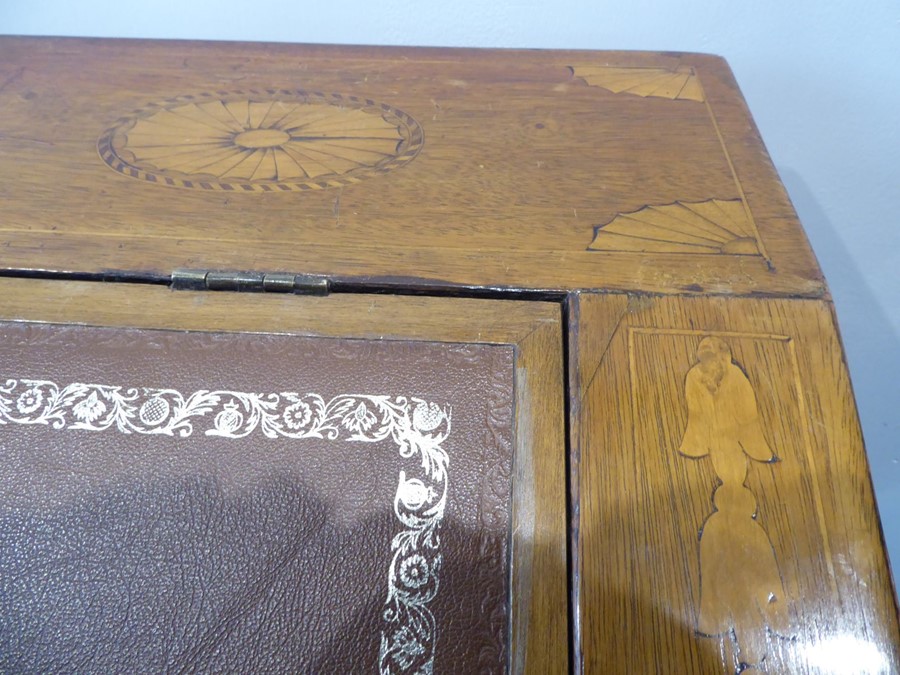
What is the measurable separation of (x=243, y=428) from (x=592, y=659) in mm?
318

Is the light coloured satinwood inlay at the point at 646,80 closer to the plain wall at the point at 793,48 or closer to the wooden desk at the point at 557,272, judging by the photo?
the wooden desk at the point at 557,272

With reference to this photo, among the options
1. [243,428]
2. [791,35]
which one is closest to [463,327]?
[243,428]

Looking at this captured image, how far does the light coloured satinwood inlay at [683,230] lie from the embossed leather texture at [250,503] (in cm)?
19

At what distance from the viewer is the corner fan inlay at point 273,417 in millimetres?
527

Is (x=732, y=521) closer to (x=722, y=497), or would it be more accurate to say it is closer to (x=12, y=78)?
(x=722, y=497)

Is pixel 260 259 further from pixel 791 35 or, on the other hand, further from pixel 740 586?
pixel 791 35

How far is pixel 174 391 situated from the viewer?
22.3 inches

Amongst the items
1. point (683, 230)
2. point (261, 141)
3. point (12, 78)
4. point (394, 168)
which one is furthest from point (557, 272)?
point (12, 78)

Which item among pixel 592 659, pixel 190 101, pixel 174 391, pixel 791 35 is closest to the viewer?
pixel 592 659

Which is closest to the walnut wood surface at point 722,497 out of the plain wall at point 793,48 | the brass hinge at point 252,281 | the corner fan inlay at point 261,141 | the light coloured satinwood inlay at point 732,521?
the light coloured satinwood inlay at point 732,521

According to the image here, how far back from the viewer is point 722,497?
509mm

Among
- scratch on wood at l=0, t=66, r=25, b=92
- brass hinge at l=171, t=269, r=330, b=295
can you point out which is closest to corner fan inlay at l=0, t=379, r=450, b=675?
brass hinge at l=171, t=269, r=330, b=295

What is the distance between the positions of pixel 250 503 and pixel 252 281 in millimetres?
210


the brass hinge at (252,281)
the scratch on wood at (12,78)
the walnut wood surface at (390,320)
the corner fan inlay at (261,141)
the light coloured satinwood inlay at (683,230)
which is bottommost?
the walnut wood surface at (390,320)
